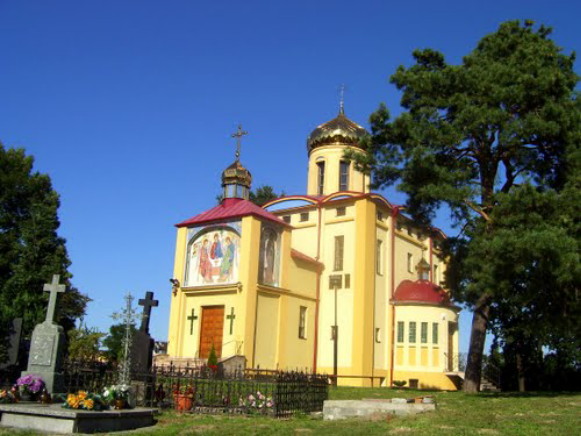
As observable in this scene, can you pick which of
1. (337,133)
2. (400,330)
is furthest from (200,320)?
(337,133)

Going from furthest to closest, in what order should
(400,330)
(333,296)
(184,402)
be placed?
(400,330)
(333,296)
(184,402)

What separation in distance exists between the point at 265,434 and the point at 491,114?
46.5 ft

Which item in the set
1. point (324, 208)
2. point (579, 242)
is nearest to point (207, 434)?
point (579, 242)

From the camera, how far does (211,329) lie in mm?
27906

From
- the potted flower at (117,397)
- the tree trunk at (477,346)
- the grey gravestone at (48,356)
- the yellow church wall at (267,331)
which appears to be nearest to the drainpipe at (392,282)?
the yellow church wall at (267,331)

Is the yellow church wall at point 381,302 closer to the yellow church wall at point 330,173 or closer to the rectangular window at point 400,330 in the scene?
the rectangular window at point 400,330

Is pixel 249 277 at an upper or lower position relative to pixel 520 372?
upper

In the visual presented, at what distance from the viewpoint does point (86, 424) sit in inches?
446

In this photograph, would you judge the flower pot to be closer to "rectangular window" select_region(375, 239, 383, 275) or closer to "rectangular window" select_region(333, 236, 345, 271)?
"rectangular window" select_region(333, 236, 345, 271)

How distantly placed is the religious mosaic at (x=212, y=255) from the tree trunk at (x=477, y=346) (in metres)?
10.2

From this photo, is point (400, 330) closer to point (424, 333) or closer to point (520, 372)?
point (424, 333)

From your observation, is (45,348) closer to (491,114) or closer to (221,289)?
(221,289)

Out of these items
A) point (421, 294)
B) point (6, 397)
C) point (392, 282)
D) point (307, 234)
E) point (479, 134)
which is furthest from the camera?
point (307, 234)

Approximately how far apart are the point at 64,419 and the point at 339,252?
20358 mm
